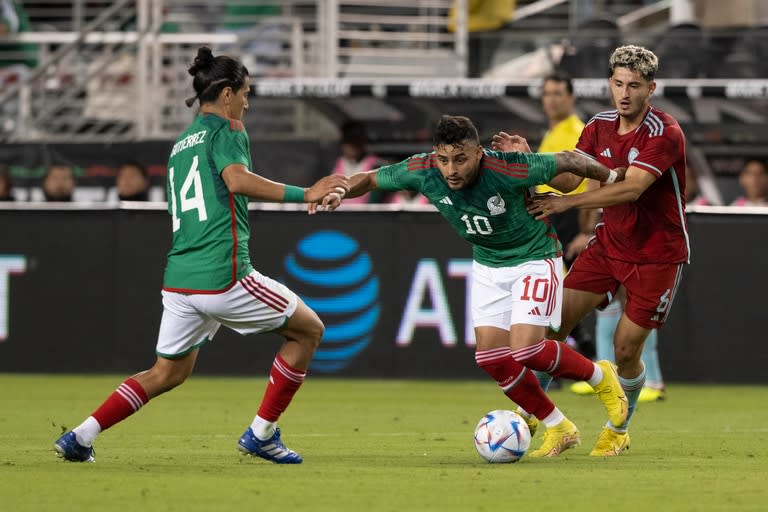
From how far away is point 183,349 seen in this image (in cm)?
776

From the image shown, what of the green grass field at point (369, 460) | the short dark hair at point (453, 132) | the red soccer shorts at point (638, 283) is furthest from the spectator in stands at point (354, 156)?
the short dark hair at point (453, 132)

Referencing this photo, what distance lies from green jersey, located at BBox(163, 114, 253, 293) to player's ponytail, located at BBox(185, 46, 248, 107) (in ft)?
0.43

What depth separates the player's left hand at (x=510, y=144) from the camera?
27.0 ft

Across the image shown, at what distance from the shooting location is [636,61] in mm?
8445

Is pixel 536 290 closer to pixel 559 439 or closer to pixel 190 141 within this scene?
pixel 559 439

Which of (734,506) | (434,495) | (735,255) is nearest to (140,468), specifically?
(434,495)

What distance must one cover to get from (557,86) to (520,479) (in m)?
5.41

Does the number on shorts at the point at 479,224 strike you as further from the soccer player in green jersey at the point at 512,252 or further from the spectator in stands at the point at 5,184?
the spectator in stands at the point at 5,184

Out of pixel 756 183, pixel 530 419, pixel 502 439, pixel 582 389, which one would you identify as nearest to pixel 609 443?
pixel 530 419

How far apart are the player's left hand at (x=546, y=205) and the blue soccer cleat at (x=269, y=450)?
189 cm

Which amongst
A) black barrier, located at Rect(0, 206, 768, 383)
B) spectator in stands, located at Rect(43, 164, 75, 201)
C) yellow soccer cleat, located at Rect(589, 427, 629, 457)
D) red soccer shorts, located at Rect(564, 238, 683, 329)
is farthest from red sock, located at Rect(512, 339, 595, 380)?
spectator in stands, located at Rect(43, 164, 75, 201)

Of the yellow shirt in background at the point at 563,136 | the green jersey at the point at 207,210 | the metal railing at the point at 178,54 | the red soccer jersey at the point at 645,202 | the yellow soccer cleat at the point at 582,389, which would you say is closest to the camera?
the green jersey at the point at 207,210

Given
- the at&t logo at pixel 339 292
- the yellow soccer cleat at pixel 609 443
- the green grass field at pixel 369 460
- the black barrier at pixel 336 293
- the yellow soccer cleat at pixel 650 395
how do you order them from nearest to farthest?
the green grass field at pixel 369 460
the yellow soccer cleat at pixel 609 443
the yellow soccer cleat at pixel 650 395
the black barrier at pixel 336 293
the at&t logo at pixel 339 292

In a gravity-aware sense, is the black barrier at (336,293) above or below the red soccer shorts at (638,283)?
below
